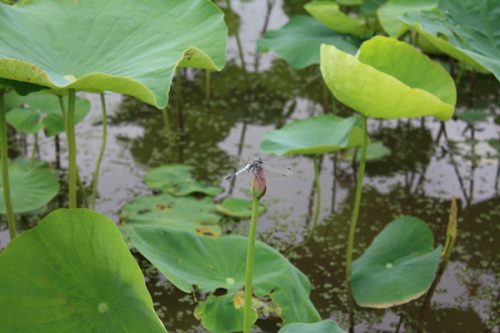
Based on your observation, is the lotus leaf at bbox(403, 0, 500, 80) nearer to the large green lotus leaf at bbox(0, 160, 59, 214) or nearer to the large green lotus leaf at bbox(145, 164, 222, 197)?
the large green lotus leaf at bbox(145, 164, 222, 197)

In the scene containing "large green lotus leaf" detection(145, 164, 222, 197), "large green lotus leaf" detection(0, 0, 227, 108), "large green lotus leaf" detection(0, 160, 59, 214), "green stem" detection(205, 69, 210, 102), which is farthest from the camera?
"green stem" detection(205, 69, 210, 102)

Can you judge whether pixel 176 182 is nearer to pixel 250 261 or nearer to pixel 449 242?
pixel 449 242

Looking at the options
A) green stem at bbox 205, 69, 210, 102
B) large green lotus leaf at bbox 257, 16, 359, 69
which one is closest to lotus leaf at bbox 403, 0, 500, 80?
large green lotus leaf at bbox 257, 16, 359, 69

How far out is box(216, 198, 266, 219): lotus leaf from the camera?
213 centimetres

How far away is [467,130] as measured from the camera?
2.71m

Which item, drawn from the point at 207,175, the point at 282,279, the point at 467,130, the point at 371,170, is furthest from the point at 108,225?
the point at 467,130

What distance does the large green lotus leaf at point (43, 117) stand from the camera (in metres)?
2.11

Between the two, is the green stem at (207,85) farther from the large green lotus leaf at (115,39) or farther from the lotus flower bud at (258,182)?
the lotus flower bud at (258,182)

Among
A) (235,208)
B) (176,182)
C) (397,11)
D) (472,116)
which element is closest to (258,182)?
(235,208)

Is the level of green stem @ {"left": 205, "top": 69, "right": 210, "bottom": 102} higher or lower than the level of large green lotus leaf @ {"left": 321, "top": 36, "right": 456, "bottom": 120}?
lower

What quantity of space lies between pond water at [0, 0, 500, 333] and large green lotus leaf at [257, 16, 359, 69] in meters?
0.28

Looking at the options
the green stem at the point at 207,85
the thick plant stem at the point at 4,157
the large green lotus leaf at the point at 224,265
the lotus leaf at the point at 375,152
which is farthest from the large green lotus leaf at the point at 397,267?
the green stem at the point at 207,85

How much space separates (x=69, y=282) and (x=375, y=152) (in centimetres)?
139

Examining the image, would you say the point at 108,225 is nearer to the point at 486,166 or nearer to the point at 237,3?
the point at 486,166
